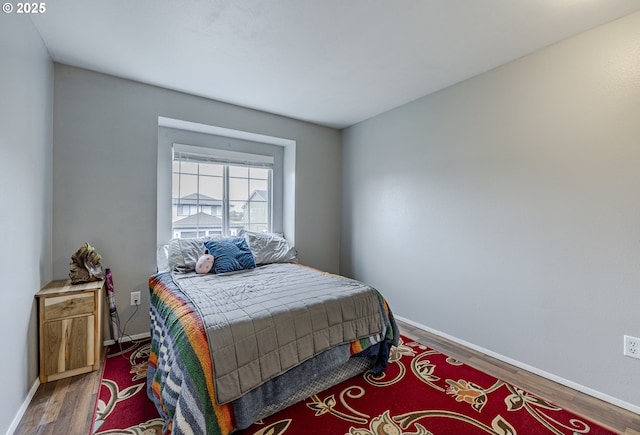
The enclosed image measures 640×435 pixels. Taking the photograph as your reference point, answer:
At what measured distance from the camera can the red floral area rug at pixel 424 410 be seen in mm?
1621

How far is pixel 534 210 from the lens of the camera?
2262mm

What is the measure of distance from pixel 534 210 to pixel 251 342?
90.5 inches

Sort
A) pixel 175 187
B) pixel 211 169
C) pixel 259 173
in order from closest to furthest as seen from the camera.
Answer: pixel 175 187 < pixel 211 169 < pixel 259 173

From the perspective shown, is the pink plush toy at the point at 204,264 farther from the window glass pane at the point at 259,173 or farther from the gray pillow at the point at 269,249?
the window glass pane at the point at 259,173

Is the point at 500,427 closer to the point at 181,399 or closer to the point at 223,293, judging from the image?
the point at 181,399

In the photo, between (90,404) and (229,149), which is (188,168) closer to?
(229,149)

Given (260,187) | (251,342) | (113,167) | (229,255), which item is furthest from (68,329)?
(260,187)

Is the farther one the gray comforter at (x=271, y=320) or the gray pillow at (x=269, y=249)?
the gray pillow at (x=269, y=249)

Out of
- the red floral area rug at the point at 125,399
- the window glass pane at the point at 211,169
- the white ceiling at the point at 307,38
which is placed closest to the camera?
the red floral area rug at the point at 125,399

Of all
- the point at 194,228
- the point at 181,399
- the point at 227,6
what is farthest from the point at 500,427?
the point at 194,228

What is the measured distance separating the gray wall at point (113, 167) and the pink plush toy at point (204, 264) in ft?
1.73

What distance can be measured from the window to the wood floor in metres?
1.67

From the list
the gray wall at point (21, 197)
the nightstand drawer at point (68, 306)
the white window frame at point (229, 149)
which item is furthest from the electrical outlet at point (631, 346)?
the nightstand drawer at point (68, 306)

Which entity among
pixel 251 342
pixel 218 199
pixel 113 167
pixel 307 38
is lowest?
pixel 251 342
